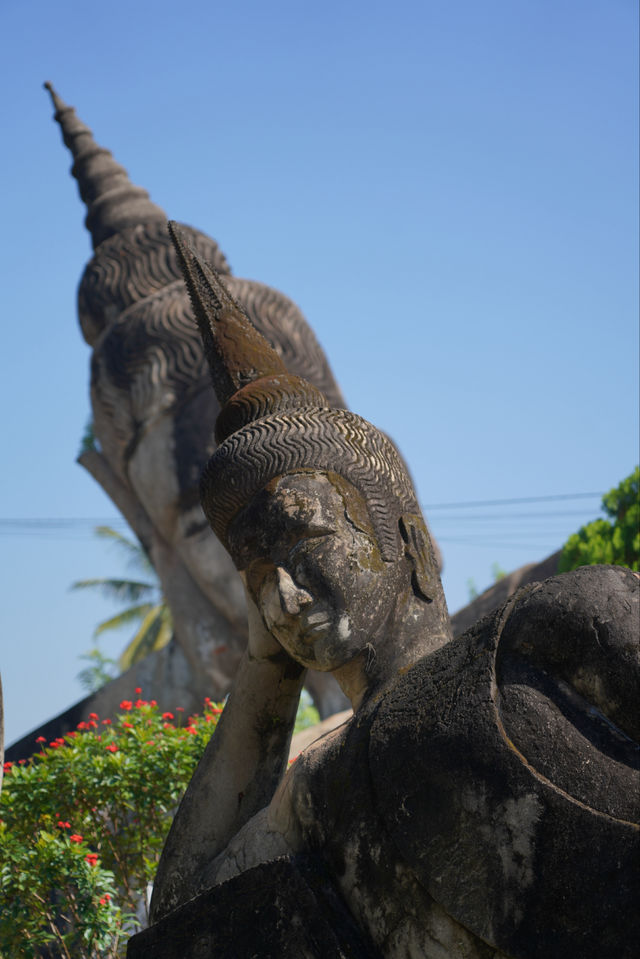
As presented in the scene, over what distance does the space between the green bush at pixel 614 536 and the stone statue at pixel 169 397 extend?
8.69ft

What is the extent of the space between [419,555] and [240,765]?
0.86 m

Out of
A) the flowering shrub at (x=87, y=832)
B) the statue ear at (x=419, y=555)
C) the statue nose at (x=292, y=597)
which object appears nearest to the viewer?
the statue nose at (x=292, y=597)

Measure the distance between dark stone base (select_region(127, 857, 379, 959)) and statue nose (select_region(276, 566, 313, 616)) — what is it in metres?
0.65

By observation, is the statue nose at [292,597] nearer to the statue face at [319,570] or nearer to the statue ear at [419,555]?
the statue face at [319,570]

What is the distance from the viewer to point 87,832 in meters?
5.32

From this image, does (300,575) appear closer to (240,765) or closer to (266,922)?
(240,765)

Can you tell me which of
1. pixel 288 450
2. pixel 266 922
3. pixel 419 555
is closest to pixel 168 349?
pixel 288 450

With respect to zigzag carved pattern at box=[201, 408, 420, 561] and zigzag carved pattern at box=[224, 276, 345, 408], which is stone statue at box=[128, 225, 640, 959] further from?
zigzag carved pattern at box=[224, 276, 345, 408]

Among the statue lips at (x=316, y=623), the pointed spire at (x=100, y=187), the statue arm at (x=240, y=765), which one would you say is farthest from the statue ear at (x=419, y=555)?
the pointed spire at (x=100, y=187)

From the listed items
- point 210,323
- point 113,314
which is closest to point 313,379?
point 113,314

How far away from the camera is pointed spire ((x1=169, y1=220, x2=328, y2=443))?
3559 mm

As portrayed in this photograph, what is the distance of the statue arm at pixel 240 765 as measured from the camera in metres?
3.35

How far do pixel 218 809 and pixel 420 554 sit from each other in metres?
1.00

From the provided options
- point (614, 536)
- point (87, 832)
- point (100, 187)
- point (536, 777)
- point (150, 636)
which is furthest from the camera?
point (150, 636)
